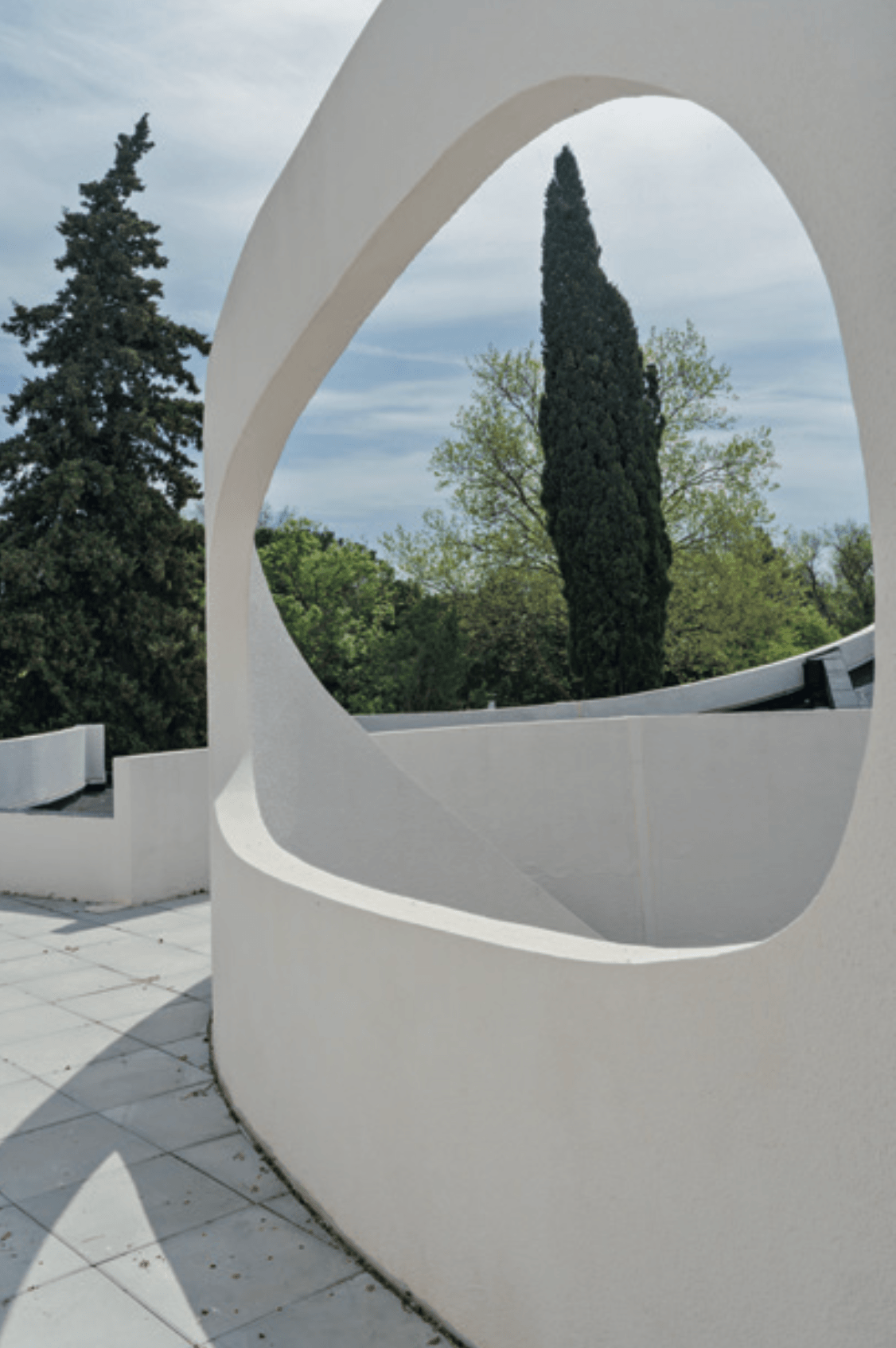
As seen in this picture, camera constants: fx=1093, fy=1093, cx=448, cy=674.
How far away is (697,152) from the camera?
4449 millimetres

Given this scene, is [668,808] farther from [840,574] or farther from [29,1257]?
[840,574]

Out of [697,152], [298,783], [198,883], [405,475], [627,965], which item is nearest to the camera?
[627,965]

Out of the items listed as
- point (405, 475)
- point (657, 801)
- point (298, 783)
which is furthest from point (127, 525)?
point (298, 783)

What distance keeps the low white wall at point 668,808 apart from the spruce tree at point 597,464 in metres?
11.2

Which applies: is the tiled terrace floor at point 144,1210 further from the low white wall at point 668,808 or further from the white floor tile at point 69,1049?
the low white wall at point 668,808

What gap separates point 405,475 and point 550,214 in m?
8.10

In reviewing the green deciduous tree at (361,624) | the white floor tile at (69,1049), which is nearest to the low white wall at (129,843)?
the white floor tile at (69,1049)

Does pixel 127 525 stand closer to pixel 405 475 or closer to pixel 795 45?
pixel 405 475

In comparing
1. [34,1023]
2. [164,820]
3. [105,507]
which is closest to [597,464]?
[105,507]

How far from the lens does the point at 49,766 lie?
14898 mm

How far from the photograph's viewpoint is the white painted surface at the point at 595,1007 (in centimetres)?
229

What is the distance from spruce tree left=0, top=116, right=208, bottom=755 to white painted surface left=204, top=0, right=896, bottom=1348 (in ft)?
59.4

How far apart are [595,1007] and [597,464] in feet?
68.0

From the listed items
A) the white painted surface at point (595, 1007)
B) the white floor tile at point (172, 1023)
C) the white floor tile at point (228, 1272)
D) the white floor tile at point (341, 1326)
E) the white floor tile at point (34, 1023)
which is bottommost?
the white floor tile at point (34, 1023)
